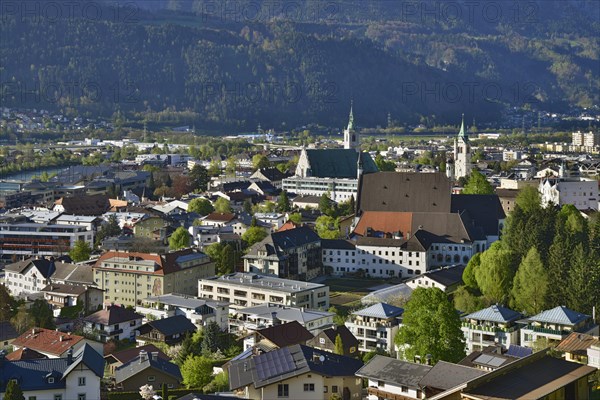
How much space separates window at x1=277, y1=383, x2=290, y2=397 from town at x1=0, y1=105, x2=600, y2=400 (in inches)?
1.2

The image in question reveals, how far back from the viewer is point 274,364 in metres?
13.4

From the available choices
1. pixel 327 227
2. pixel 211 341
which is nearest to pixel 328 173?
pixel 327 227

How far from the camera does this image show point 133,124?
101 m

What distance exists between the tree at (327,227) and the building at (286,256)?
2.72m

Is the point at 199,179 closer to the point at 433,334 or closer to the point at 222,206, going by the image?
the point at 222,206

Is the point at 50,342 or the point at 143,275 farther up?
the point at 143,275

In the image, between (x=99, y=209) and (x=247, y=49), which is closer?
(x=99, y=209)

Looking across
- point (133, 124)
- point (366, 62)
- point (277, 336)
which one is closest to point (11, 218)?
point (277, 336)

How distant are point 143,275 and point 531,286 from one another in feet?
33.6

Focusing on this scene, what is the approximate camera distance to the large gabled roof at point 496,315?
19672 mm

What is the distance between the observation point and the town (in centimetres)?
1401

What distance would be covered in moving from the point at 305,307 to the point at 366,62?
4877 inches

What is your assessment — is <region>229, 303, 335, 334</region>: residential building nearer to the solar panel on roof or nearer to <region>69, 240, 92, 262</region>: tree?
the solar panel on roof

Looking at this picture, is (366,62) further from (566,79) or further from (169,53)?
(566,79)
